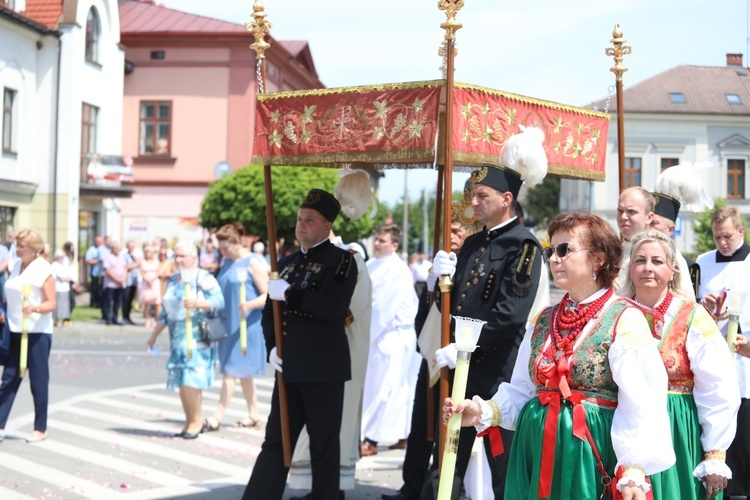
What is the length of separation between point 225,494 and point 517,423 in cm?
365

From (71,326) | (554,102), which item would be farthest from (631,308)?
(71,326)

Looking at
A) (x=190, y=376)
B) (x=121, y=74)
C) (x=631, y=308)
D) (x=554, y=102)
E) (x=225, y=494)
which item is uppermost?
(x=121, y=74)

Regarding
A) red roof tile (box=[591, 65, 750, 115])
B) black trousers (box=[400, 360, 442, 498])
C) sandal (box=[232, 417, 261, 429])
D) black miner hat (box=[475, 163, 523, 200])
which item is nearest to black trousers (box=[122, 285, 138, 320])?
red roof tile (box=[591, 65, 750, 115])

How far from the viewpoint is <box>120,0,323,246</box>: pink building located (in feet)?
124

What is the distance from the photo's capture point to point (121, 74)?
109ft

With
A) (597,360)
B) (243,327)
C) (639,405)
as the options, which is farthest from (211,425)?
(639,405)

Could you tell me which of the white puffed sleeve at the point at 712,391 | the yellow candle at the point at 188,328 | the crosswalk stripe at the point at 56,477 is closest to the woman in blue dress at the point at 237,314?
the yellow candle at the point at 188,328

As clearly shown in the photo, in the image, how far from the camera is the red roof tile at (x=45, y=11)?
29.2 metres

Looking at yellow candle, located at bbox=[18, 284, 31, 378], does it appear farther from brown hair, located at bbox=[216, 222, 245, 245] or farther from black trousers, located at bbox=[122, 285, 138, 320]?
black trousers, located at bbox=[122, 285, 138, 320]

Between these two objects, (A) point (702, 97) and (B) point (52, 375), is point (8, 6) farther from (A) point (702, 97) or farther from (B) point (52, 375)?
(A) point (702, 97)

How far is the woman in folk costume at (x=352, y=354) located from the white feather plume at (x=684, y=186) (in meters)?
1.82

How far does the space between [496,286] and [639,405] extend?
195cm

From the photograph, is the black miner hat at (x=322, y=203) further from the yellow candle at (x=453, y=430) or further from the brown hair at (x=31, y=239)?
the brown hair at (x=31, y=239)

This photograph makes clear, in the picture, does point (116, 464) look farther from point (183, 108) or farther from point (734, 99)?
point (183, 108)
